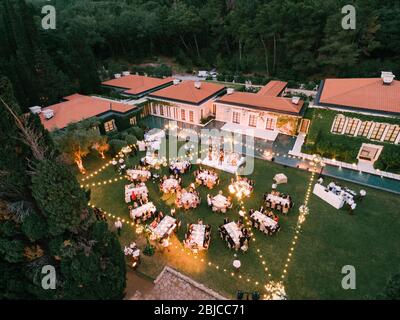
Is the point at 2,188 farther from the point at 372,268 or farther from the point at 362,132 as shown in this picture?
the point at 362,132

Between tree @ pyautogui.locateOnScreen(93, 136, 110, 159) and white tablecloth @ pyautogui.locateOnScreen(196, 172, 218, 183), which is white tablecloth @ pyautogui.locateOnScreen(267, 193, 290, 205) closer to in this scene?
white tablecloth @ pyautogui.locateOnScreen(196, 172, 218, 183)

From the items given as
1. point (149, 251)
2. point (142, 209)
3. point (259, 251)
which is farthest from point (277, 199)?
point (142, 209)

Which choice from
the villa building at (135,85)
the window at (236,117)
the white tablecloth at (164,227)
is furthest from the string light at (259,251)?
the villa building at (135,85)

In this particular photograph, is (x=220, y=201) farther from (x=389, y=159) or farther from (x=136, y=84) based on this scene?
(x=136, y=84)

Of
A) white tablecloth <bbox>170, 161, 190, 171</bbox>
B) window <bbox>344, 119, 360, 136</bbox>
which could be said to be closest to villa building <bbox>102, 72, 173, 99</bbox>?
white tablecloth <bbox>170, 161, 190, 171</bbox>

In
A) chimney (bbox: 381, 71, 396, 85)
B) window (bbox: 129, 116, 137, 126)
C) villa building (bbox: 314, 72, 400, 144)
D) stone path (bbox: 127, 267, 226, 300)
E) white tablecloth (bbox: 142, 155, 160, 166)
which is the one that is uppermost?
chimney (bbox: 381, 71, 396, 85)
